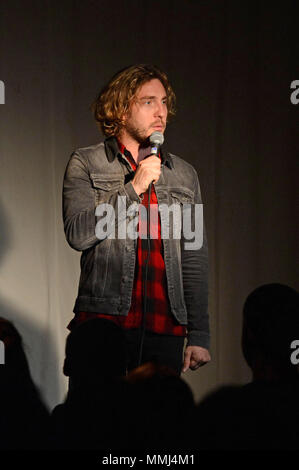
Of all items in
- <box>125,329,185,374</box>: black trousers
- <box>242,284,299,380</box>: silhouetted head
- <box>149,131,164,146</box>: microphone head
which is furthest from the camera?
<box>149,131,164,146</box>: microphone head

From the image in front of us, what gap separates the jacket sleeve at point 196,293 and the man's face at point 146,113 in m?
0.34

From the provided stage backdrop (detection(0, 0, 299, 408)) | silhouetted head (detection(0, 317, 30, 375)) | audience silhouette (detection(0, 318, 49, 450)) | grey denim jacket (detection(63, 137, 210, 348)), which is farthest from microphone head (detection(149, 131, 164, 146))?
stage backdrop (detection(0, 0, 299, 408))

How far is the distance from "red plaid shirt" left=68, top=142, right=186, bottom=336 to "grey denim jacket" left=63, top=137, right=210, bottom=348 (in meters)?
0.02

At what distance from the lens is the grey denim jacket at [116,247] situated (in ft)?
6.49

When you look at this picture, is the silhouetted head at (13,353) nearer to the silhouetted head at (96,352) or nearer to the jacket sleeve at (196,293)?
the silhouetted head at (96,352)

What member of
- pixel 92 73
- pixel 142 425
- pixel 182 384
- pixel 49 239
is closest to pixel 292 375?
pixel 182 384

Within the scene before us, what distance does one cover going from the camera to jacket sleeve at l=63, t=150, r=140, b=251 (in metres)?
1.96

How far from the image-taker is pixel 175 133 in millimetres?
3258

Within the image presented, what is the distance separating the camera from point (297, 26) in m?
3.37

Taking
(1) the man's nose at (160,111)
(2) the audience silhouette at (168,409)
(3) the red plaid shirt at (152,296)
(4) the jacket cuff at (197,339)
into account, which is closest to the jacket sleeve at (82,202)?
(3) the red plaid shirt at (152,296)

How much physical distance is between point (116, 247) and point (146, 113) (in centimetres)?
44

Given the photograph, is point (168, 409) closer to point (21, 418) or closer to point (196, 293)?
point (21, 418)

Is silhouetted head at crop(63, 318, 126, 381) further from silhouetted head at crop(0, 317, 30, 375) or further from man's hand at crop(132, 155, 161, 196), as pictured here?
man's hand at crop(132, 155, 161, 196)
